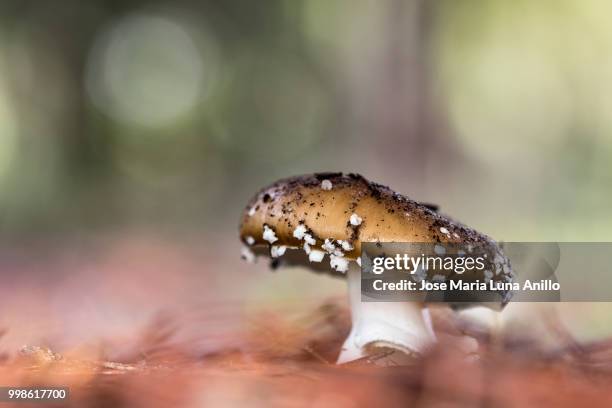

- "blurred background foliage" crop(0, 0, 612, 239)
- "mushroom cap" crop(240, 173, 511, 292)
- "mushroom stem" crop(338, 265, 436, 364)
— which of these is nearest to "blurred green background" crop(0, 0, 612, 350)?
"blurred background foliage" crop(0, 0, 612, 239)

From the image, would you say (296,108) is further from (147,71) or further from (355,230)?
(355,230)

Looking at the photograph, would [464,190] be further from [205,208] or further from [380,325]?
[380,325]

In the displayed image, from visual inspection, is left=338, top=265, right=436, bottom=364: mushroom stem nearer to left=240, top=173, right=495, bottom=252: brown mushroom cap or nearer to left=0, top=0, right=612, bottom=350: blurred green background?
left=240, top=173, right=495, bottom=252: brown mushroom cap

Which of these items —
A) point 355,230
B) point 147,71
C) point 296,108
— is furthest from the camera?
point 296,108

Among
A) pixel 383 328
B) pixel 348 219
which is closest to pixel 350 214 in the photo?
pixel 348 219

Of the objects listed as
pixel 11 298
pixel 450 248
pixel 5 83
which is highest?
pixel 5 83

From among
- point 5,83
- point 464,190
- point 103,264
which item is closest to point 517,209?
point 464,190
